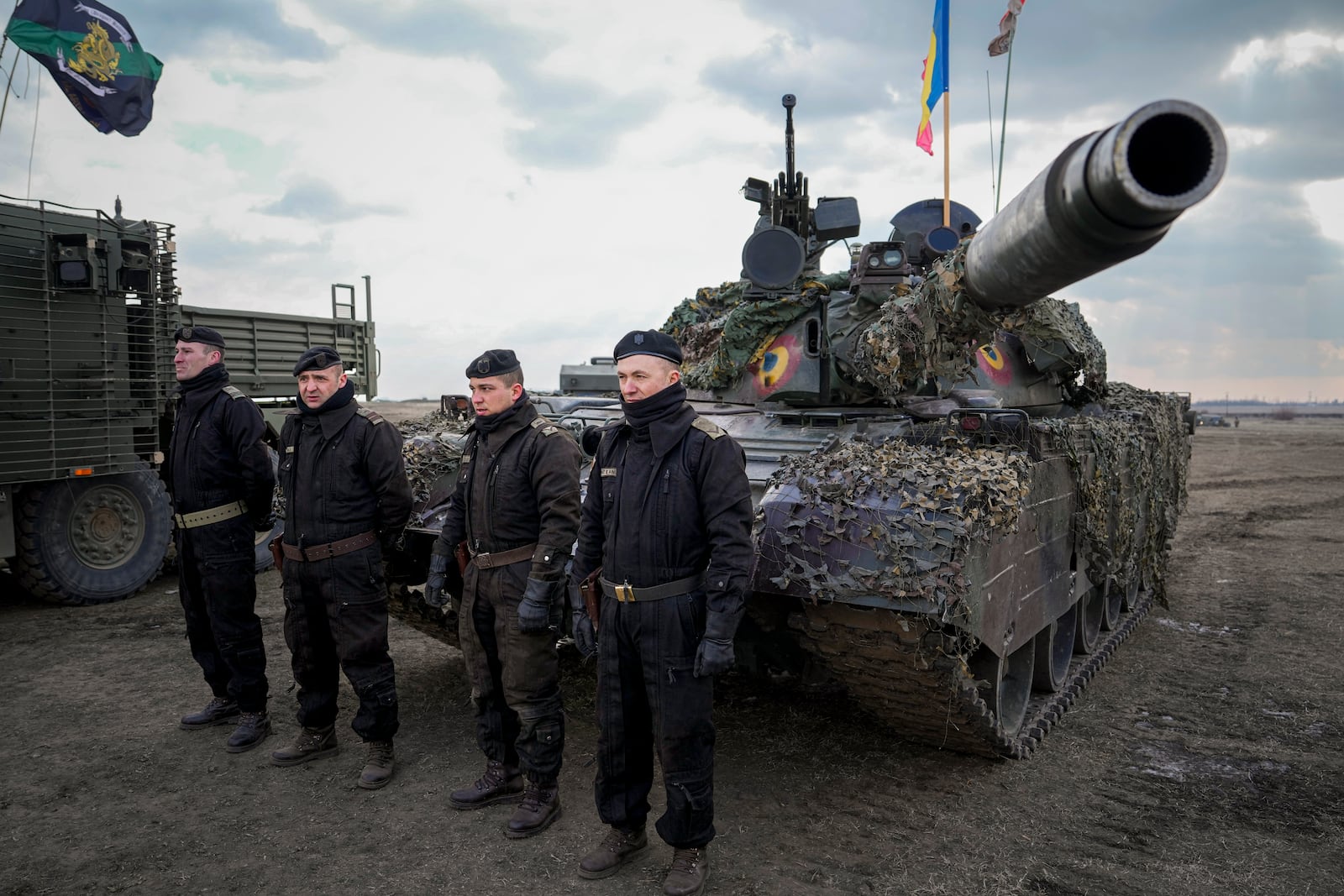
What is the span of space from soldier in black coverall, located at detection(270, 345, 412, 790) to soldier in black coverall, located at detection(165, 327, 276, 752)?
0.48 m

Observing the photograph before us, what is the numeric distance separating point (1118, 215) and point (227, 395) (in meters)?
4.70

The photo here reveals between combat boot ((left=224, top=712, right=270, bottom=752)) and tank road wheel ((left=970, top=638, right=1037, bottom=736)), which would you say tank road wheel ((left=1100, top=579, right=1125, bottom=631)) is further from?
combat boot ((left=224, top=712, right=270, bottom=752))

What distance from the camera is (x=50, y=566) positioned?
9.23m

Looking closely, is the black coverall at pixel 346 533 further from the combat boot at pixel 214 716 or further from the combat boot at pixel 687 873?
the combat boot at pixel 687 873

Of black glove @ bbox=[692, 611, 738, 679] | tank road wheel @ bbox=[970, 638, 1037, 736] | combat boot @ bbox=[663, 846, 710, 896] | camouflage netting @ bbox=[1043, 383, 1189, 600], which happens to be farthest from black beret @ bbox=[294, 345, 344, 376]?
camouflage netting @ bbox=[1043, 383, 1189, 600]

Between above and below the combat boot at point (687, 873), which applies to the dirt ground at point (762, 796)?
below

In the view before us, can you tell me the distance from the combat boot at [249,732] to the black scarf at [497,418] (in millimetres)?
2365

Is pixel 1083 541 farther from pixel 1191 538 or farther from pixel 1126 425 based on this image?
pixel 1191 538

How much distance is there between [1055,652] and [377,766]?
449 centimetres

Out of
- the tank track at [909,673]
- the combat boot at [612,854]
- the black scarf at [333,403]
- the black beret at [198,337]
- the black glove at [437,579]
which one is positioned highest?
the black beret at [198,337]

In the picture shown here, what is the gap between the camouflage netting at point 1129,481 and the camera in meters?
6.34

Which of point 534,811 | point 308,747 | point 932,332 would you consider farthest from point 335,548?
point 932,332

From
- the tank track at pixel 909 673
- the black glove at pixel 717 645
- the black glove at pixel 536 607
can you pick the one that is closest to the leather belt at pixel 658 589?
the black glove at pixel 717 645

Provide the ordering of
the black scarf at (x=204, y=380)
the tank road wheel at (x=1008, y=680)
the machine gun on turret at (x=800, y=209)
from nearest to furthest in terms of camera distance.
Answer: the tank road wheel at (x=1008, y=680) → the black scarf at (x=204, y=380) → the machine gun on turret at (x=800, y=209)
